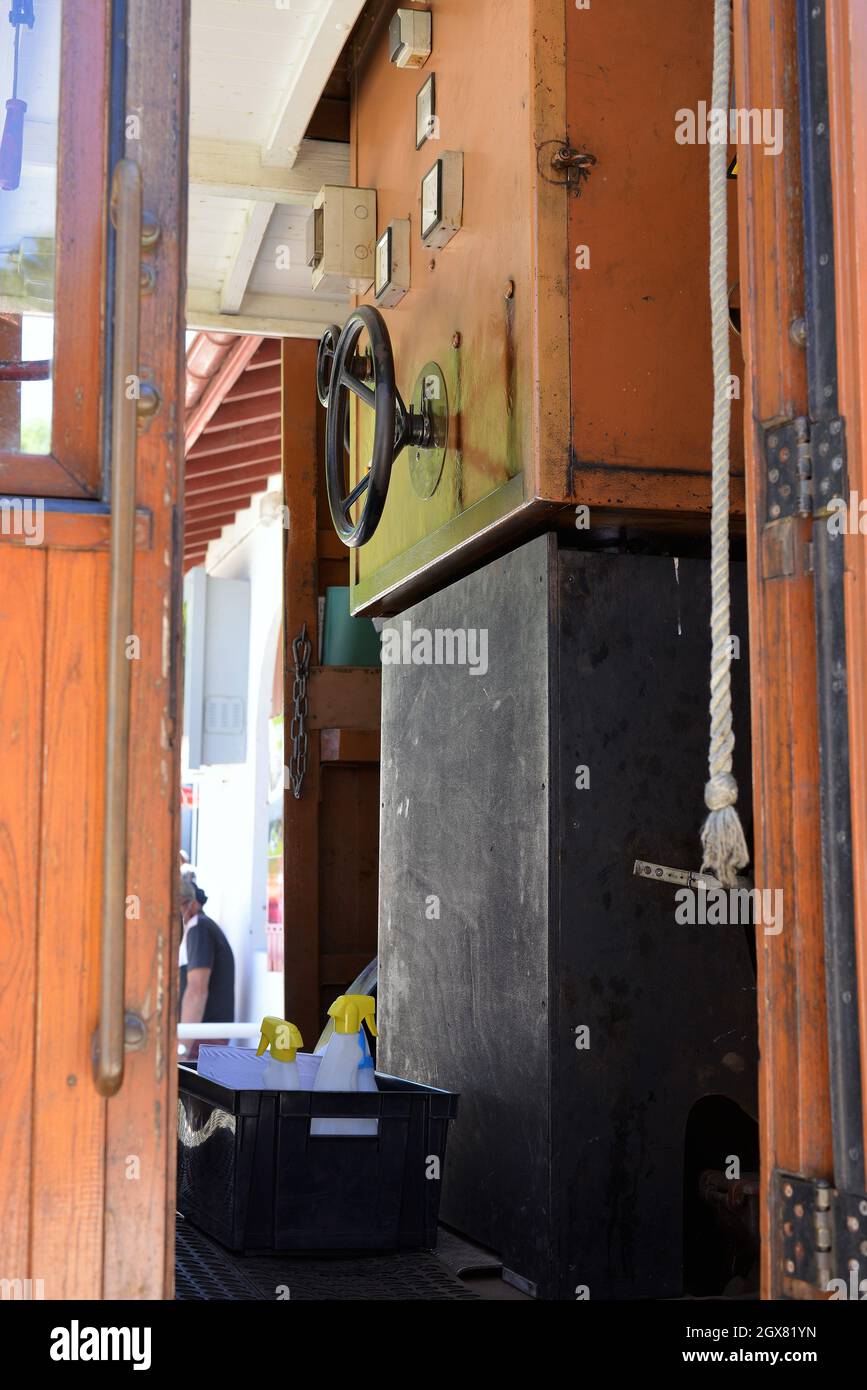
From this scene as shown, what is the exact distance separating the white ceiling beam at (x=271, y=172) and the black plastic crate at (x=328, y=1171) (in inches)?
115

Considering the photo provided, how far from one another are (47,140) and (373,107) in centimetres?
279

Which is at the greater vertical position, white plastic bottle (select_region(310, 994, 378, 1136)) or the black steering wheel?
the black steering wheel

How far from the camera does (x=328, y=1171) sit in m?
2.75

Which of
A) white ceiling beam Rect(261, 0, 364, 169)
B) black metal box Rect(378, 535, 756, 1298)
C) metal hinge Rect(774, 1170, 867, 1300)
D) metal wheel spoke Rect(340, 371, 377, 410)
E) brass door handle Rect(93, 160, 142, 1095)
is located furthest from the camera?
white ceiling beam Rect(261, 0, 364, 169)

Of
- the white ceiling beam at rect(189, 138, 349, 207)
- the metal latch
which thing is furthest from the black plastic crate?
the white ceiling beam at rect(189, 138, 349, 207)

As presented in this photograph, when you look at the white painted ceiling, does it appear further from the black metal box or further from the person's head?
the person's head

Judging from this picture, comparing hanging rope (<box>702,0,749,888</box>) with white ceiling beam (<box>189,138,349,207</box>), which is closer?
hanging rope (<box>702,0,749,888</box>)

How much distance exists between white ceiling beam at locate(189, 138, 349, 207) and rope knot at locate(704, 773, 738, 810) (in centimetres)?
329

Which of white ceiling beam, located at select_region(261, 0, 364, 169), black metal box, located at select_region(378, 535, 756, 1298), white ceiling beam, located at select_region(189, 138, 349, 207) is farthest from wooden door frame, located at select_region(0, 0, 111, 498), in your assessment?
white ceiling beam, located at select_region(189, 138, 349, 207)

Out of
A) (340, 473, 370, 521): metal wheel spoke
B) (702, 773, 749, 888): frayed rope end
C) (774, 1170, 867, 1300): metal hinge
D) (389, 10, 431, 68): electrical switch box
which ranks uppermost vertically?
(389, 10, 431, 68): electrical switch box

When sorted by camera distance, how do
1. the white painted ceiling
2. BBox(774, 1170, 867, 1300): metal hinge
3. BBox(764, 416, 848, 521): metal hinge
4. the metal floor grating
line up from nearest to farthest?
BBox(774, 1170, 867, 1300): metal hinge, BBox(764, 416, 848, 521): metal hinge, the metal floor grating, the white painted ceiling

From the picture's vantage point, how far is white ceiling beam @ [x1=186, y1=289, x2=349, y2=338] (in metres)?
5.56

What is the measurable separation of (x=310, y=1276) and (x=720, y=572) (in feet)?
4.96

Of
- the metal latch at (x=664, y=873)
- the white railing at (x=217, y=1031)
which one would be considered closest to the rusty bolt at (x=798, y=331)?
the metal latch at (x=664, y=873)
